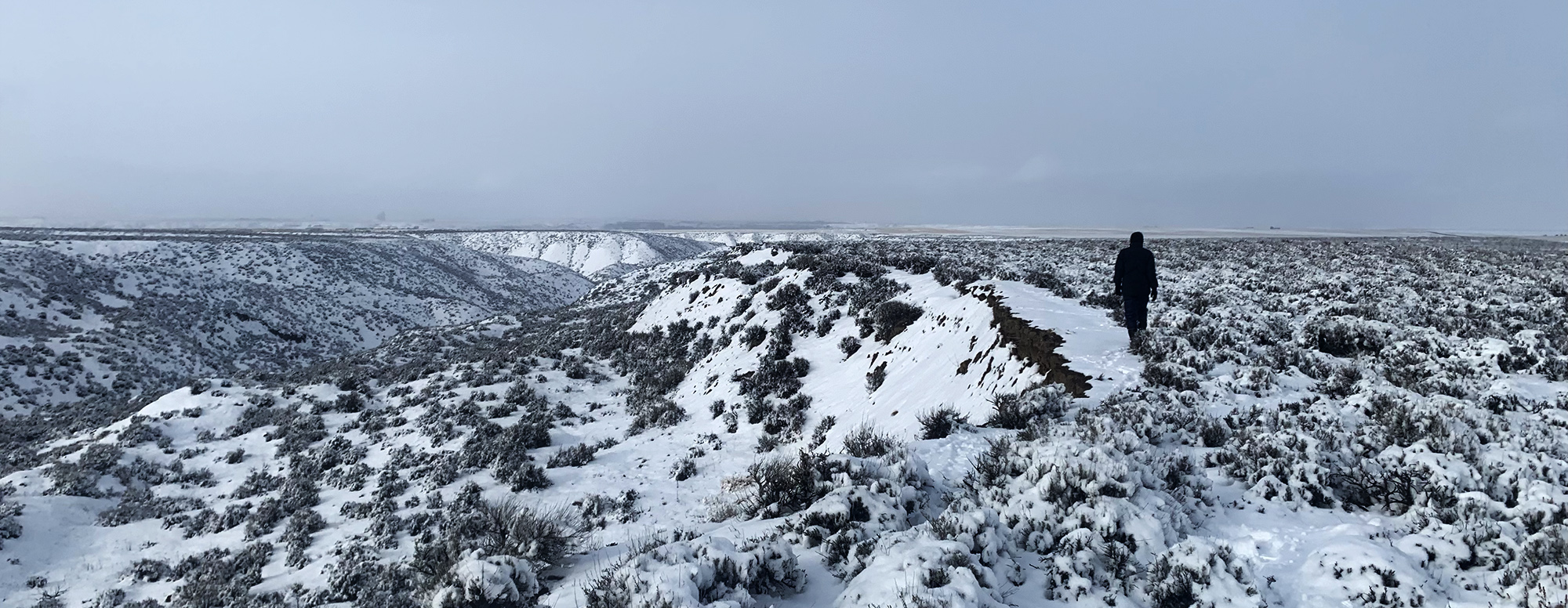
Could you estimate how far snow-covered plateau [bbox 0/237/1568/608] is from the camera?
15.6ft

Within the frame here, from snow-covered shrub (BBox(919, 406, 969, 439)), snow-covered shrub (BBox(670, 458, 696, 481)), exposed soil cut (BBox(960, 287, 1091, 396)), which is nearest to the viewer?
snow-covered shrub (BBox(919, 406, 969, 439))

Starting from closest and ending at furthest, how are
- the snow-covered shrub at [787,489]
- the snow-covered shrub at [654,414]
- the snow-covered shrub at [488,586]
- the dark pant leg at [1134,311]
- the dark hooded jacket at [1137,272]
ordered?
the snow-covered shrub at [488,586] < the snow-covered shrub at [787,489] < the dark hooded jacket at [1137,272] < the dark pant leg at [1134,311] < the snow-covered shrub at [654,414]

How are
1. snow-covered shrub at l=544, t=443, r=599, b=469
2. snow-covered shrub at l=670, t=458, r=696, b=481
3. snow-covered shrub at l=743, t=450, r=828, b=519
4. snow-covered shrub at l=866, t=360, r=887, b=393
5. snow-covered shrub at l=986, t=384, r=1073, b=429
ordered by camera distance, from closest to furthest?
snow-covered shrub at l=743, t=450, r=828, b=519 → snow-covered shrub at l=986, t=384, r=1073, b=429 → snow-covered shrub at l=670, t=458, r=696, b=481 → snow-covered shrub at l=544, t=443, r=599, b=469 → snow-covered shrub at l=866, t=360, r=887, b=393

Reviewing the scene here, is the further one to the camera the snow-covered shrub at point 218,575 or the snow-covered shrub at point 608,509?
the snow-covered shrub at point 608,509

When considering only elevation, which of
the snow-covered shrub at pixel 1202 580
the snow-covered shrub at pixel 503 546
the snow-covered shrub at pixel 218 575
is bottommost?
the snow-covered shrub at pixel 218 575

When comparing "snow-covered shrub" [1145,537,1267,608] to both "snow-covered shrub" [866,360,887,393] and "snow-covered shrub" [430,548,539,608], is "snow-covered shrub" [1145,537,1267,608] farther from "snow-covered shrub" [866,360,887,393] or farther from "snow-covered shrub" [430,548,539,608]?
"snow-covered shrub" [866,360,887,393]

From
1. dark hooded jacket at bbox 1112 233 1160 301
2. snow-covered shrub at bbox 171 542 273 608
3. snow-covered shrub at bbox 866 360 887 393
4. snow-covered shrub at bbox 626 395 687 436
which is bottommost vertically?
snow-covered shrub at bbox 171 542 273 608

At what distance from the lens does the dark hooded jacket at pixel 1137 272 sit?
10539 millimetres

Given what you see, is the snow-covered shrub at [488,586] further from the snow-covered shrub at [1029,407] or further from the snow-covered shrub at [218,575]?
the snow-covered shrub at [1029,407]

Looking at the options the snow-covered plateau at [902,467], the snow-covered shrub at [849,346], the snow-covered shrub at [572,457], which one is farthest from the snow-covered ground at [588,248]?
the snow-covered shrub at [572,457]

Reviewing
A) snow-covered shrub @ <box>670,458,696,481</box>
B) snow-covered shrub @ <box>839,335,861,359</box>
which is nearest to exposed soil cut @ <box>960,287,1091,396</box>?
snow-covered shrub @ <box>839,335,861,359</box>

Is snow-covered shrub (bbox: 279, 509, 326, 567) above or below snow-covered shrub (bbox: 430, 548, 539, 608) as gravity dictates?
below

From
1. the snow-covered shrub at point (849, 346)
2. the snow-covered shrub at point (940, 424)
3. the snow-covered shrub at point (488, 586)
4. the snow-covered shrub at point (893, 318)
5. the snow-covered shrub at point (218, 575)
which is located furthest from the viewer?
the snow-covered shrub at point (849, 346)

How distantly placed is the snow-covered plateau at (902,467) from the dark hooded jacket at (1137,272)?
0.88 m
